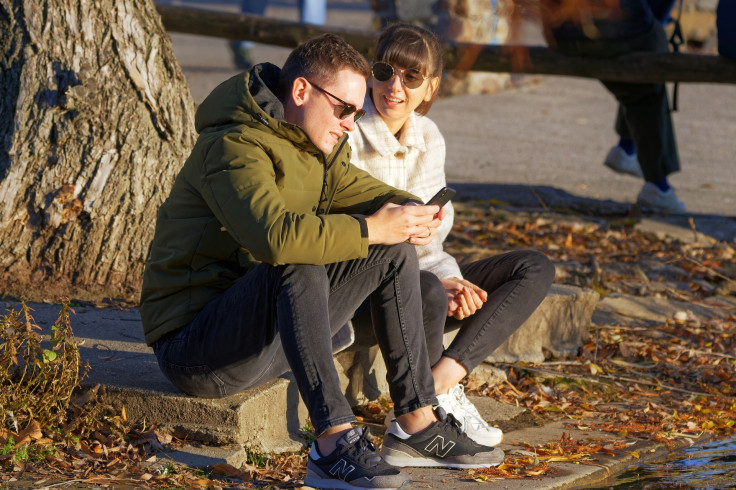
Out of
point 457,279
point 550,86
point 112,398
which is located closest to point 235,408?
point 112,398

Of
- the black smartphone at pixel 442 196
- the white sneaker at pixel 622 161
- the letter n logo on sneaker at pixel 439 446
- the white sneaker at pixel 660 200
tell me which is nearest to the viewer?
the letter n logo on sneaker at pixel 439 446

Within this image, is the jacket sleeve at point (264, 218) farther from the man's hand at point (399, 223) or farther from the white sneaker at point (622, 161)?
the white sneaker at point (622, 161)

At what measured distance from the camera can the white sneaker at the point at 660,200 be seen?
280 inches

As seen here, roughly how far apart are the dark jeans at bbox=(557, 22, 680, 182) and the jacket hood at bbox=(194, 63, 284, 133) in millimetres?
3874

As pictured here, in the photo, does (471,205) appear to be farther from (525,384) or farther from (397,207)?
(397,207)

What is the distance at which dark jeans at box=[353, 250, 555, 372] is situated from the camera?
3494 mm

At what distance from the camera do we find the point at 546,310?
461cm

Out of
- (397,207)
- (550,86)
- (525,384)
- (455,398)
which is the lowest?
(550,86)

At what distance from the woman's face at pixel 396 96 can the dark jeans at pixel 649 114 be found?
3.08 metres

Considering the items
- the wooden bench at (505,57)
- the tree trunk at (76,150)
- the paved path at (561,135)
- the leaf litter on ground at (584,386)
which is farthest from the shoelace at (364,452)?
the paved path at (561,135)

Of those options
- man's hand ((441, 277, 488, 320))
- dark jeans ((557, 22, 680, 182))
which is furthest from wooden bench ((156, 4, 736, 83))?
man's hand ((441, 277, 488, 320))

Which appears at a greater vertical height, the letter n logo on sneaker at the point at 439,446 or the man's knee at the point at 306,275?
the man's knee at the point at 306,275

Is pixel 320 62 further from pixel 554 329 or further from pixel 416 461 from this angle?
pixel 554 329

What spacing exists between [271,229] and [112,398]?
89 centimetres
